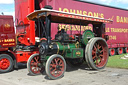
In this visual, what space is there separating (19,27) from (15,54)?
1577 mm

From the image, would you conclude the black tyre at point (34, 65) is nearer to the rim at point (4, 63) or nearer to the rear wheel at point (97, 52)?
the rim at point (4, 63)

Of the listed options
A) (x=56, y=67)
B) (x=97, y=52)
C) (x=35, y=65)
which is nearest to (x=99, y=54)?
(x=97, y=52)

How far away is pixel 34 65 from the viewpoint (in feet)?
19.9

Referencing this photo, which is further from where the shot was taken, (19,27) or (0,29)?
(19,27)

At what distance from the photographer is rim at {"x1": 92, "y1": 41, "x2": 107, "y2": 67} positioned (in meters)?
6.82

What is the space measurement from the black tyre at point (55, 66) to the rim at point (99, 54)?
5.86 feet

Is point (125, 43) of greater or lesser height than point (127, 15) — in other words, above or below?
below

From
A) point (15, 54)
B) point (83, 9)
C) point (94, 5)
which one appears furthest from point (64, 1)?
point (15, 54)

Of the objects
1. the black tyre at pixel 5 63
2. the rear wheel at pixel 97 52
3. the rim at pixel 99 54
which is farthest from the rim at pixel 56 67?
the black tyre at pixel 5 63

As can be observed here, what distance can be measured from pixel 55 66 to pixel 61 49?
887 millimetres

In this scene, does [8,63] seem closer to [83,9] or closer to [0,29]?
[0,29]

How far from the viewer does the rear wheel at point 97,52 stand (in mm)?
6314

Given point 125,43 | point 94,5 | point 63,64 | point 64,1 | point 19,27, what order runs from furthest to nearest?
1. point 125,43
2. point 94,5
3. point 64,1
4. point 19,27
5. point 63,64

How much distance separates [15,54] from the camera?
280 inches
